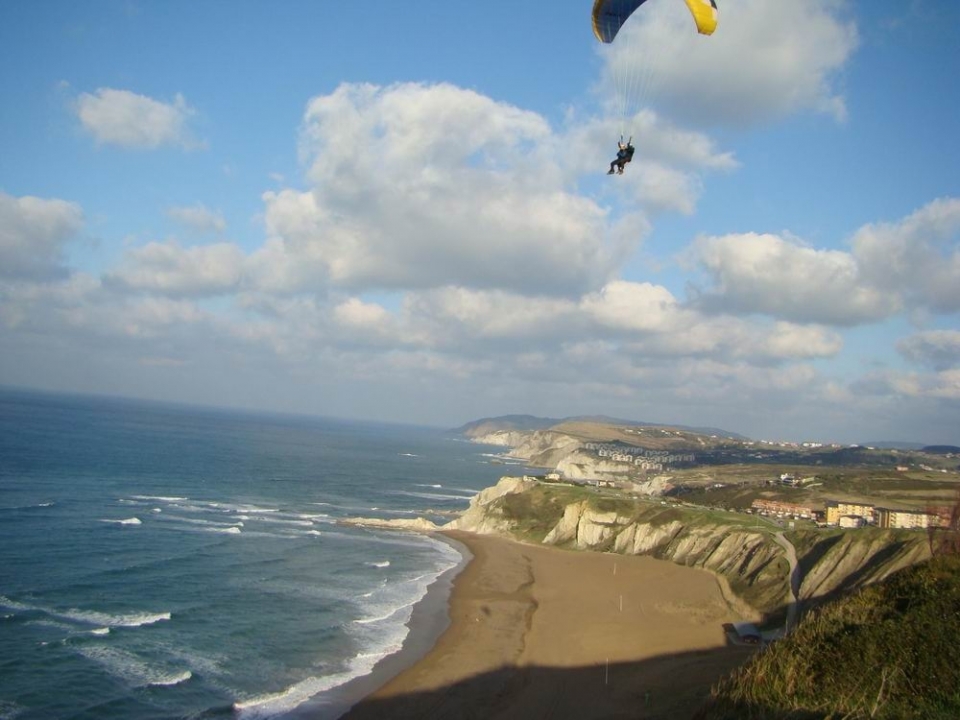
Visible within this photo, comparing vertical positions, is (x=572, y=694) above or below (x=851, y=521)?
below

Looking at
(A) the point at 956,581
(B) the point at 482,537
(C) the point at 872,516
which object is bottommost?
(B) the point at 482,537

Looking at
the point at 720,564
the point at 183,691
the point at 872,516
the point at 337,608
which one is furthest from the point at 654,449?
the point at 183,691

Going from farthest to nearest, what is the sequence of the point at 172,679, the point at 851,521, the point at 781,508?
1. the point at 781,508
2. the point at 851,521
3. the point at 172,679

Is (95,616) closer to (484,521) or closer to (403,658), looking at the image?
(403,658)

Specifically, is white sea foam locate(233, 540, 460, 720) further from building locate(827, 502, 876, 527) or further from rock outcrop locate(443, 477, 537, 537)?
building locate(827, 502, 876, 527)

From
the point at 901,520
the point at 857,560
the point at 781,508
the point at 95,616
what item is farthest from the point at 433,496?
the point at 95,616

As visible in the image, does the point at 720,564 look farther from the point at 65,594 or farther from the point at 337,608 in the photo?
the point at 65,594

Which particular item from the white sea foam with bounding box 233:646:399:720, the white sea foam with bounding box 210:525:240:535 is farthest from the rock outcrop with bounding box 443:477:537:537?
the white sea foam with bounding box 233:646:399:720

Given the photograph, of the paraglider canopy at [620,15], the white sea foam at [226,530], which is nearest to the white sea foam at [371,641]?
the white sea foam at [226,530]
